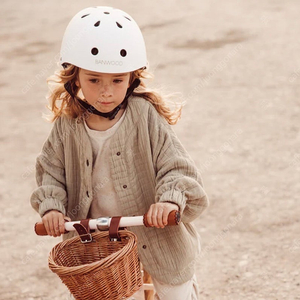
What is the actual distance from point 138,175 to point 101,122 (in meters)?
→ 0.34

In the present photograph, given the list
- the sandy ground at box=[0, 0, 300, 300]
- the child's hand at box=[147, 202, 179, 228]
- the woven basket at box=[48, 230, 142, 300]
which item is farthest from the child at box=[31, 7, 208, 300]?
the sandy ground at box=[0, 0, 300, 300]

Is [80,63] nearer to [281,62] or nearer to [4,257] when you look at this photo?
[4,257]

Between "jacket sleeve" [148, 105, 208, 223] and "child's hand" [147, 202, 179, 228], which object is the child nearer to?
"jacket sleeve" [148, 105, 208, 223]

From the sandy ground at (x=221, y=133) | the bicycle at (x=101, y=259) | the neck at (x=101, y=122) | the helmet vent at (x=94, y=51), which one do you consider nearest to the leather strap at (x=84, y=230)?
the bicycle at (x=101, y=259)

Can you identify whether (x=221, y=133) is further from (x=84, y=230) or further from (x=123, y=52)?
(x=84, y=230)

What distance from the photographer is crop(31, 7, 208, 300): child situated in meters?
3.27

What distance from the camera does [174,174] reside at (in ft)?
10.8

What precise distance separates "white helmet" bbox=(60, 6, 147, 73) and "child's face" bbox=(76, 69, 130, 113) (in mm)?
68

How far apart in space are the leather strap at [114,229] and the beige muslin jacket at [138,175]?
13.8 inches

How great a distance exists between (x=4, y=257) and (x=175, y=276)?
2579 mm

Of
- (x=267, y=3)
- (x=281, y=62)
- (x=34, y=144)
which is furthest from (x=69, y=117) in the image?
(x=267, y=3)

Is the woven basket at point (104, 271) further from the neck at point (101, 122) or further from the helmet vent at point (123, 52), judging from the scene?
the helmet vent at point (123, 52)

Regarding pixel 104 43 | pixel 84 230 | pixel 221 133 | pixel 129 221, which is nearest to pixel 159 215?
pixel 129 221

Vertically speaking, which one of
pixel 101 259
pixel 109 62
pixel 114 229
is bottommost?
Result: pixel 101 259
